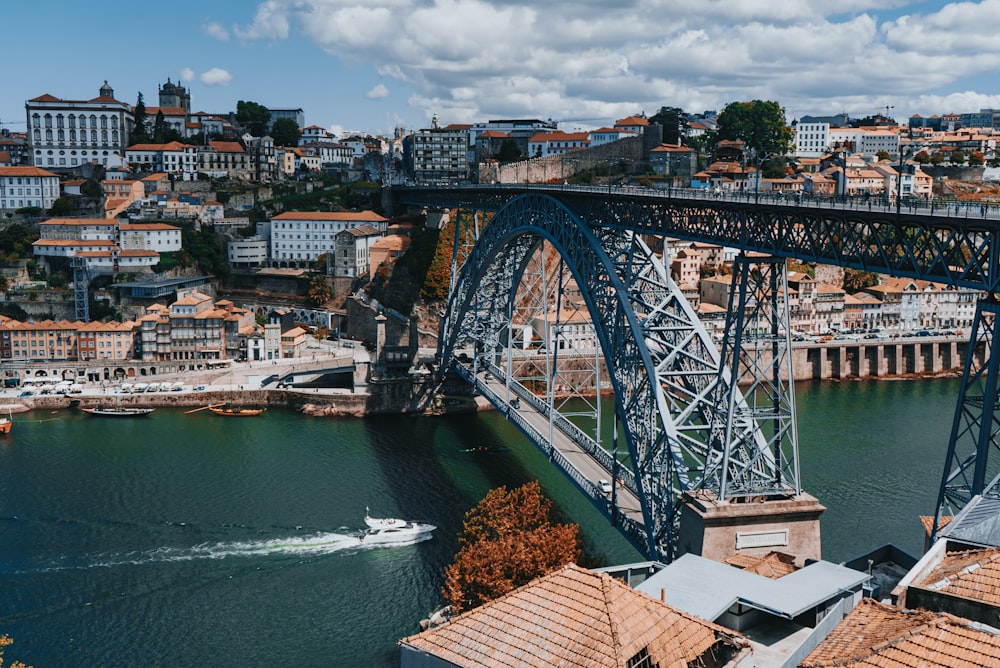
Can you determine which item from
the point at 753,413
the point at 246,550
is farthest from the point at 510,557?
the point at 246,550

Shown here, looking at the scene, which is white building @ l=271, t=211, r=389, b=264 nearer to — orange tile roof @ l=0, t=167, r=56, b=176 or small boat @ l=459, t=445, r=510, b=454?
orange tile roof @ l=0, t=167, r=56, b=176

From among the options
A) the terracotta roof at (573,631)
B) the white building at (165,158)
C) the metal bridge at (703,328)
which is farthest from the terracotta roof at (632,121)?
the terracotta roof at (573,631)

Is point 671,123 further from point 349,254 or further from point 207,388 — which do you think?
point 207,388

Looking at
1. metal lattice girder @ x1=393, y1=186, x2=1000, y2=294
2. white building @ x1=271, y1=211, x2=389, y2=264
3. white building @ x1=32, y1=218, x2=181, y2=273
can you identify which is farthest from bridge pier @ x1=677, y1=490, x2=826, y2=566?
white building @ x1=271, y1=211, x2=389, y2=264

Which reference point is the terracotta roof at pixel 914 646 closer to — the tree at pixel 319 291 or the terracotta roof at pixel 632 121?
the tree at pixel 319 291

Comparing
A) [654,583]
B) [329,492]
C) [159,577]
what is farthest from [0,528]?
[654,583]
